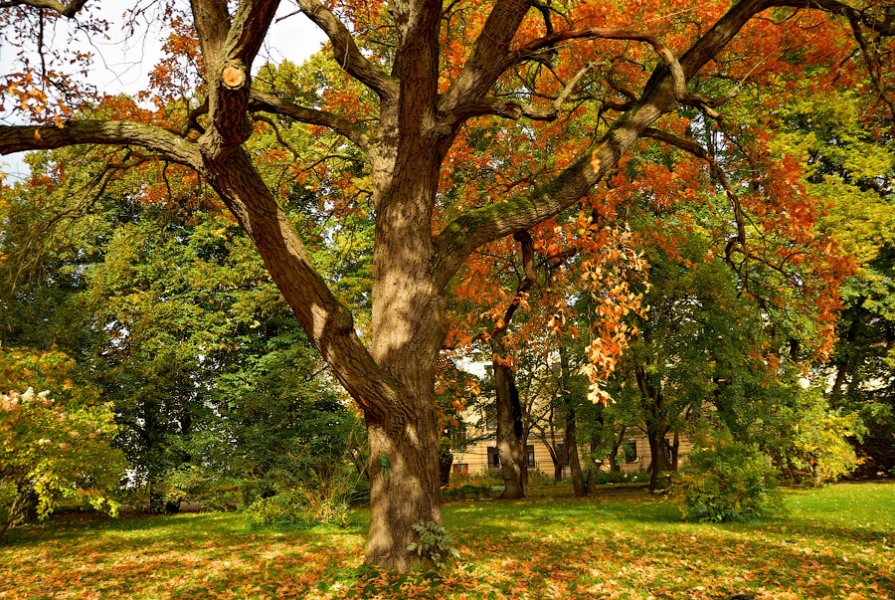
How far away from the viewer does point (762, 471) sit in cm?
1225

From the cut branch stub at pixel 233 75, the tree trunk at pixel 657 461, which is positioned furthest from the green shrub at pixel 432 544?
the tree trunk at pixel 657 461

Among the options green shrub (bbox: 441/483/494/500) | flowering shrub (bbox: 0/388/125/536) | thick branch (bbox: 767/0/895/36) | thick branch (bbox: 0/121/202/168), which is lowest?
green shrub (bbox: 441/483/494/500)

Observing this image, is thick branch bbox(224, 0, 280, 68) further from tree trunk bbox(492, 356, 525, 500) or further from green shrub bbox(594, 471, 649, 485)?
green shrub bbox(594, 471, 649, 485)

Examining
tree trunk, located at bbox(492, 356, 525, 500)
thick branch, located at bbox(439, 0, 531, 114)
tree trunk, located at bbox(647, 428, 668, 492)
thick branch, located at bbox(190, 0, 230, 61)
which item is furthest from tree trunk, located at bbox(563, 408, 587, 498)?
thick branch, located at bbox(190, 0, 230, 61)

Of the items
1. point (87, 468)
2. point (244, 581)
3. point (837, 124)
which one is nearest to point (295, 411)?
point (87, 468)

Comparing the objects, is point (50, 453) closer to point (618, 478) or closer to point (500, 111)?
point (500, 111)

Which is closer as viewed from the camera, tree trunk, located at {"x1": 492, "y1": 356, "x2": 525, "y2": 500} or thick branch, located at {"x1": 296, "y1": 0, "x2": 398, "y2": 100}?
thick branch, located at {"x1": 296, "y1": 0, "x2": 398, "y2": 100}

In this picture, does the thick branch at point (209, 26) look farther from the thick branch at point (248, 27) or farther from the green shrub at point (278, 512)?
the green shrub at point (278, 512)

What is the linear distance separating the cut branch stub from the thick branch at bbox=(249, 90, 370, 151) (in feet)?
8.05

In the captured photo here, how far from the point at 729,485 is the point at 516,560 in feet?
22.2

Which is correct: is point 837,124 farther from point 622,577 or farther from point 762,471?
point 622,577

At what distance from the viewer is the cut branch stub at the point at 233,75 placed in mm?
4754

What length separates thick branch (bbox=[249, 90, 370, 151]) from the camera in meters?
7.21

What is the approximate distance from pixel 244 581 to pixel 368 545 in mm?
2061
